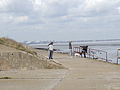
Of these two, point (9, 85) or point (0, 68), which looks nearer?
point (9, 85)

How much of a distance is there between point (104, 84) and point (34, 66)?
20.6ft

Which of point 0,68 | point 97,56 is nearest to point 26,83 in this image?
point 0,68

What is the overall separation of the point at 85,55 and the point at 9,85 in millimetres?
17151

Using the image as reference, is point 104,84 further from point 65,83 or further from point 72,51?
point 72,51

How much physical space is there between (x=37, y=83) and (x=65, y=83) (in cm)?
112

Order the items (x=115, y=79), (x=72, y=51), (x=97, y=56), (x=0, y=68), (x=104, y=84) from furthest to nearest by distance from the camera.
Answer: (x=72, y=51)
(x=97, y=56)
(x=0, y=68)
(x=115, y=79)
(x=104, y=84)

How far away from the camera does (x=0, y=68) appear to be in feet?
51.8

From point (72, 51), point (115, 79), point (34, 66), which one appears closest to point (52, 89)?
point (115, 79)

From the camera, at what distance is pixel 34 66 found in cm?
1628

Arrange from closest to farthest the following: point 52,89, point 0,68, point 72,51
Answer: point 52,89 → point 0,68 → point 72,51

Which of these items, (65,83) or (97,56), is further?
(97,56)

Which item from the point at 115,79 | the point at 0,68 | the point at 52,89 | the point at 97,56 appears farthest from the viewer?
the point at 97,56

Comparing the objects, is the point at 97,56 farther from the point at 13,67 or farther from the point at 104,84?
the point at 104,84

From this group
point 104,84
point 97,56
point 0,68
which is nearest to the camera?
point 104,84
